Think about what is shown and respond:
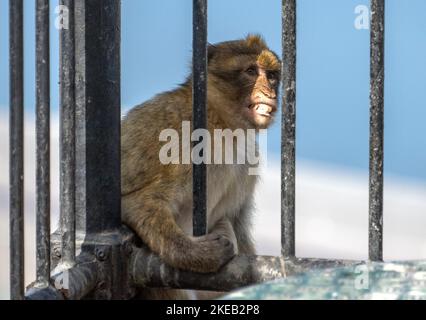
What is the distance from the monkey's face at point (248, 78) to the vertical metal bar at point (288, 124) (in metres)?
1.06

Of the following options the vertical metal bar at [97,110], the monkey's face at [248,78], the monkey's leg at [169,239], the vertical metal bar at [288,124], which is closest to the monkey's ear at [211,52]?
the monkey's face at [248,78]

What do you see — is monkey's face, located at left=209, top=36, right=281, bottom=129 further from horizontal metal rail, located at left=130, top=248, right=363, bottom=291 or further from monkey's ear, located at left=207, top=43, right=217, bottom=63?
horizontal metal rail, located at left=130, top=248, right=363, bottom=291

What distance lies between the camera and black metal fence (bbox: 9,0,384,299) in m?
1.63

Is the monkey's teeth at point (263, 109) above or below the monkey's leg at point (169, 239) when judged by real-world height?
above

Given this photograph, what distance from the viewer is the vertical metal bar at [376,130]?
1.75 meters

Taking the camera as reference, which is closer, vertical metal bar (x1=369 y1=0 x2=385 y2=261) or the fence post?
vertical metal bar (x1=369 y1=0 x2=385 y2=261)

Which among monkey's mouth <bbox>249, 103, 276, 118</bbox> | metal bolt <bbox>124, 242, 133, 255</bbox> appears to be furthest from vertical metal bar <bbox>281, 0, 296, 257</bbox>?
monkey's mouth <bbox>249, 103, 276, 118</bbox>

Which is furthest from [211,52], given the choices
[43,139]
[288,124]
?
[43,139]

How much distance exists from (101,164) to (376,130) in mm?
647

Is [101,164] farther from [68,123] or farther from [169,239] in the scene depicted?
[169,239]

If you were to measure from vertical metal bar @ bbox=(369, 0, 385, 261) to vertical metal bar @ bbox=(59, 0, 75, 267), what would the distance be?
65 centimetres

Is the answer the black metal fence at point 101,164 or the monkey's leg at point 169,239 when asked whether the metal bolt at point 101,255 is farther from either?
the monkey's leg at point 169,239
